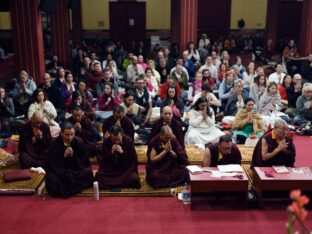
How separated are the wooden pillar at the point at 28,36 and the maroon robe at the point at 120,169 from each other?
5692 mm

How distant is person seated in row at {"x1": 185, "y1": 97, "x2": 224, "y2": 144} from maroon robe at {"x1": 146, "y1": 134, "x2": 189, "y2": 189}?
1568mm

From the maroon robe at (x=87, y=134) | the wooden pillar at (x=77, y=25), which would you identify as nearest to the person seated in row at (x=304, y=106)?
the maroon robe at (x=87, y=134)

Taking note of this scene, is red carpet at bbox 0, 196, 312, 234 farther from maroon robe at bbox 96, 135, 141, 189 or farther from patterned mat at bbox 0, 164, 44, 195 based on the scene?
maroon robe at bbox 96, 135, 141, 189

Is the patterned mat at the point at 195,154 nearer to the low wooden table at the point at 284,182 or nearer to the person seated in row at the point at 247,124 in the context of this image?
the person seated in row at the point at 247,124

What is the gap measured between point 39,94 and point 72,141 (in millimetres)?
2341

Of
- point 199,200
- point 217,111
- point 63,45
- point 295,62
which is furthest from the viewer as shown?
point 63,45

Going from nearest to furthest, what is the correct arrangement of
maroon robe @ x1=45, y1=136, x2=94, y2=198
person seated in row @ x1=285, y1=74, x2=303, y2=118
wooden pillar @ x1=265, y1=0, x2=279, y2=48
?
maroon robe @ x1=45, y1=136, x2=94, y2=198 < person seated in row @ x1=285, y1=74, x2=303, y2=118 < wooden pillar @ x1=265, y1=0, x2=279, y2=48

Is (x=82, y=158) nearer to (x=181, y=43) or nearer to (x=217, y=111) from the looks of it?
(x=217, y=111)

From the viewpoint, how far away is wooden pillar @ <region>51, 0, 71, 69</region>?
15.3 metres

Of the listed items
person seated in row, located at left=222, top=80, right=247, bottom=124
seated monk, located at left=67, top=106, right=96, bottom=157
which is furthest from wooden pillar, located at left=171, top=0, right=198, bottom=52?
seated monk, located at left=67, top=106, right=96, bottom=157

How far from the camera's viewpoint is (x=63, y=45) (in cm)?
1559

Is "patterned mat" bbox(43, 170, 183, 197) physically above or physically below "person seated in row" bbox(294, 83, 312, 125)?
below

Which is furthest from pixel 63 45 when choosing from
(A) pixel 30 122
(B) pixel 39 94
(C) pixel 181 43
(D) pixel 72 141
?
(D) pixel 72 141

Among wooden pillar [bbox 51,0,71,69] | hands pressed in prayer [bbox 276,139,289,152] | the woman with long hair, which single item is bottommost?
hands pressed in prayer [bbox 276,139,289,152]
